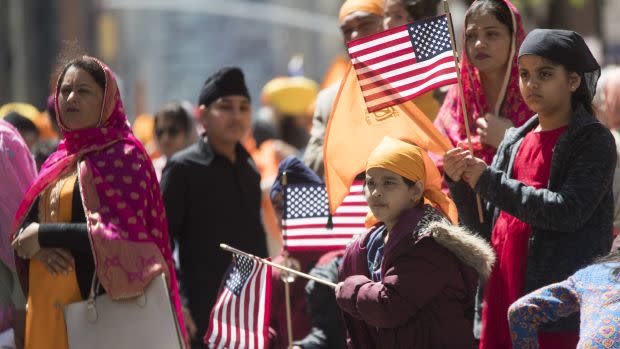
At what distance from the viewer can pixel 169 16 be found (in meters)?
46.1

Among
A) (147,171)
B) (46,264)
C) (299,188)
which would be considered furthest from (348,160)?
(46,264)

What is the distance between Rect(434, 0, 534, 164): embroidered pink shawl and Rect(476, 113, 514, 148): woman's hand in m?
0.11

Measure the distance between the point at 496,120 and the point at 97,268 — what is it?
2133 mm

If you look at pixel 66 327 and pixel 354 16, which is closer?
pixel 66 327

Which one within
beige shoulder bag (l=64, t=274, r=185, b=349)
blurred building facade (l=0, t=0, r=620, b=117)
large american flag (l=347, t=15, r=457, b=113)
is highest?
large american flag (l=347, t=15, r=457, b=113)

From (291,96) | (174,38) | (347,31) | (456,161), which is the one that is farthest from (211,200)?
(174,38)

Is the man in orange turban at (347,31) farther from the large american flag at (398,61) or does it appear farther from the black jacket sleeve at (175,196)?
the large american flag at (398,61)

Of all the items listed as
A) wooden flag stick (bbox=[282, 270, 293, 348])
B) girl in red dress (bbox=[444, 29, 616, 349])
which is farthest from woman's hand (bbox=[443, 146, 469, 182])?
wooden flag stick (bbox=[282, 270, 293, 348])

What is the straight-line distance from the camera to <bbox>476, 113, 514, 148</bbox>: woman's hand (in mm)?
6798

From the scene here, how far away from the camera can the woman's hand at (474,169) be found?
6.06m

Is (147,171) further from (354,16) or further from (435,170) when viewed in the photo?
(354,16)

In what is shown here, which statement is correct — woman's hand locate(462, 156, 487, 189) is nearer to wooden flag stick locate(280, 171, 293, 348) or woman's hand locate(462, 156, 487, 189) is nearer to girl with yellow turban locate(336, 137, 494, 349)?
girl with yellow turban locate(336, 137, 494, 349)

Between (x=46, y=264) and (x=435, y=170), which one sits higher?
(x=435, y=170)

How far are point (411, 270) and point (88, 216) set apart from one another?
1.53m
